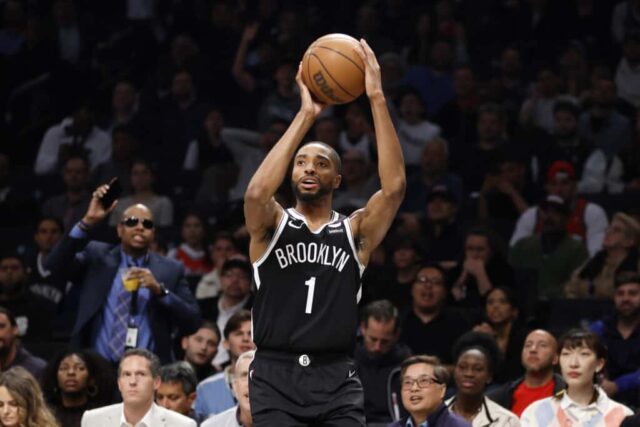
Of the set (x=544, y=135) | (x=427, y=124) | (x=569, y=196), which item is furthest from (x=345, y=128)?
(x=569, y=196)

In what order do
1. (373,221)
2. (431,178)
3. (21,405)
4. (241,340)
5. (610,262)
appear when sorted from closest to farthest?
(373,221) < (21,405) < (241,340) < (610,262) < (431,178)

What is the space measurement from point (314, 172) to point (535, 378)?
3.33 m

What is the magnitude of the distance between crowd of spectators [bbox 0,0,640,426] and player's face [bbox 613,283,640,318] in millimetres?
13

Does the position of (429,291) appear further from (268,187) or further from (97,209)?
(268,187)

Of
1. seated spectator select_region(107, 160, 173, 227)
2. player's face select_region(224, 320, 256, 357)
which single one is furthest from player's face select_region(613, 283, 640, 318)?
seated spectator select_region(107, 160, 173, 227)

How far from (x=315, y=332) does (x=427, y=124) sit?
724cm

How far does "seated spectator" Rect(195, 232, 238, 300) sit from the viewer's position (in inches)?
438

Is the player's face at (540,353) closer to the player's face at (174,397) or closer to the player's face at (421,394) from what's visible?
the player's face at (421,394)

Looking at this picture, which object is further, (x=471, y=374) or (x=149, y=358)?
(x=471, y=374)

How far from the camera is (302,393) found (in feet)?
19.5

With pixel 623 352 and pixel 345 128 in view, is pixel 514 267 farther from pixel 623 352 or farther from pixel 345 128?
pixel 345 128

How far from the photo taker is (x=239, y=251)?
1142 cm

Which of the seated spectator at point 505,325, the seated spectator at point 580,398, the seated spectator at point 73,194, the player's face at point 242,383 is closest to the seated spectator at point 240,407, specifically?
the player's face at point 242,383

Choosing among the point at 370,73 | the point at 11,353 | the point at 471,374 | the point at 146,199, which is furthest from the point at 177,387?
the point at 146,199
